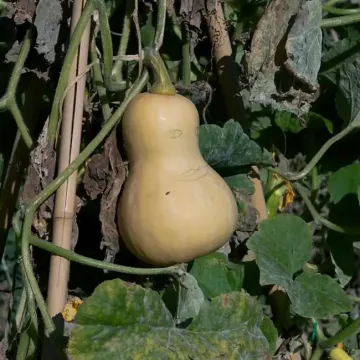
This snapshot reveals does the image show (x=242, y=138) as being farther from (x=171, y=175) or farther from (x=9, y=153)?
(x=9, y=153)

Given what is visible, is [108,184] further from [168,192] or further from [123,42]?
[123,42]

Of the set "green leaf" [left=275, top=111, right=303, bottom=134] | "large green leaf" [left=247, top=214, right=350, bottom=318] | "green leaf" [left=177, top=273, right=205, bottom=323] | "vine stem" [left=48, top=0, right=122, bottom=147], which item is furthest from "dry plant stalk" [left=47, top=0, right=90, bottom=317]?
"green leaf" [left=275, top=111, right=303, bottom=134]

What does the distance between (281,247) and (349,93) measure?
0.26 meters

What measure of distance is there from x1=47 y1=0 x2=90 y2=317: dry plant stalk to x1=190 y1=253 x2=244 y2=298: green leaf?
0.19m

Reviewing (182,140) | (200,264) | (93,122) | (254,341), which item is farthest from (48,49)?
(254,341)

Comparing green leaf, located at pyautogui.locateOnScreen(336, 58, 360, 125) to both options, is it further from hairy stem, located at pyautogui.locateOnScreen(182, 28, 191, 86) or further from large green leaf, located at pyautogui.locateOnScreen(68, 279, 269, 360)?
large green leaf, located at pyautogui.locateOnScreen(68, 279, 269, 360)

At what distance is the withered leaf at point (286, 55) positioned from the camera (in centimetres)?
87

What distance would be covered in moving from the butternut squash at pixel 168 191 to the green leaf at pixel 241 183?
3.9 inches

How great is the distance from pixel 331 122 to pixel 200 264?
1.14ft

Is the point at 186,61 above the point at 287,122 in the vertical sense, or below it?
above

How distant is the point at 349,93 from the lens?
3.43ft

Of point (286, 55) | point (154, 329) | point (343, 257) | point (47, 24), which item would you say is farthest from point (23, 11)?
point (343, 257)

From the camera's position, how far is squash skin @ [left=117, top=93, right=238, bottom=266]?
79 cm

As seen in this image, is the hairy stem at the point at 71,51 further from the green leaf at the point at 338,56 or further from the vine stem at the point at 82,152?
the green leaf at the point at 338,56
